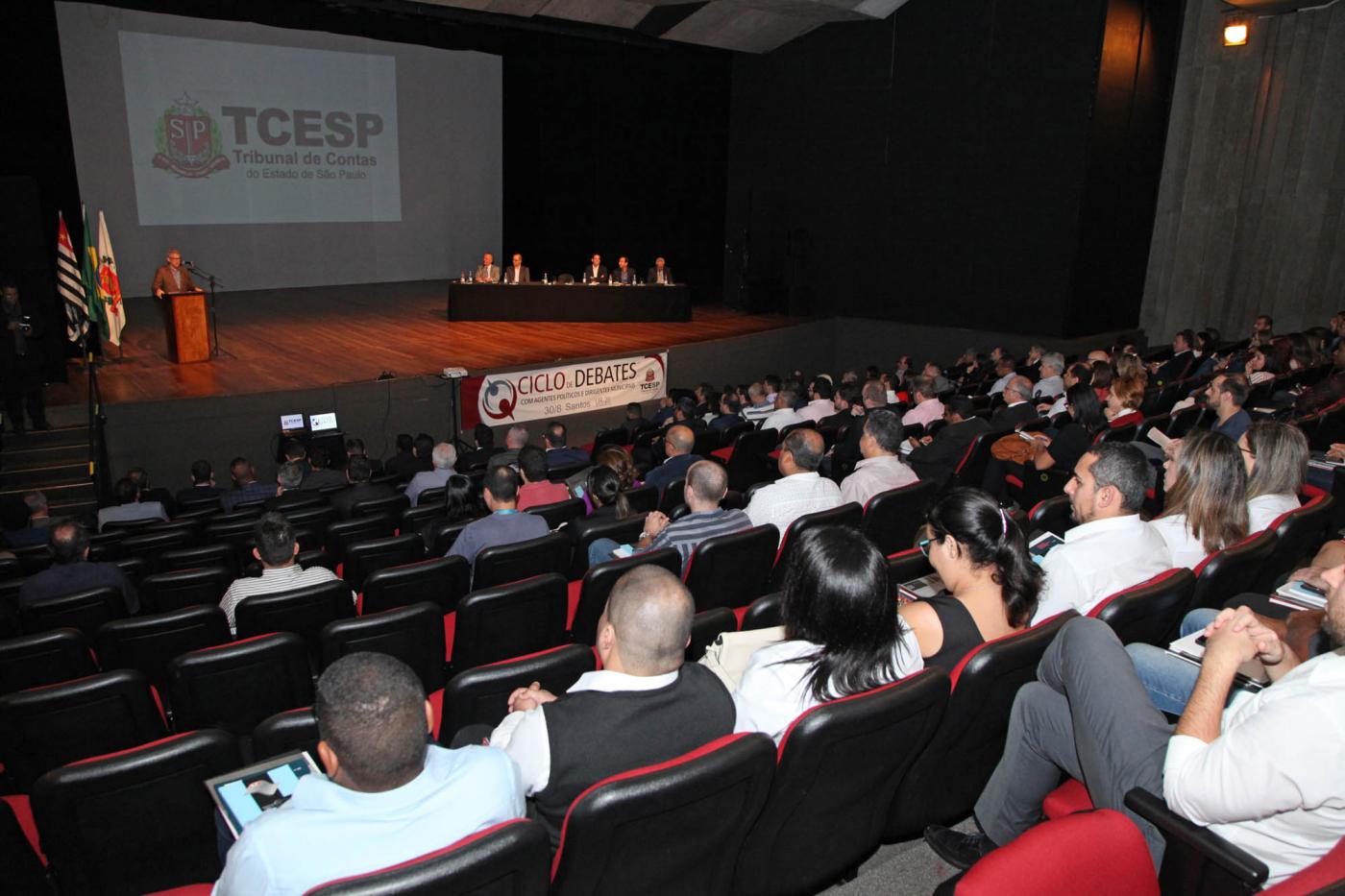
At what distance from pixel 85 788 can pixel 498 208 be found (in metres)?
15.9

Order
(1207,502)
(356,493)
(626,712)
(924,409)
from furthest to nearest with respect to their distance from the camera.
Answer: (924,409) → (356,493) → (1207,502) → (626,712)

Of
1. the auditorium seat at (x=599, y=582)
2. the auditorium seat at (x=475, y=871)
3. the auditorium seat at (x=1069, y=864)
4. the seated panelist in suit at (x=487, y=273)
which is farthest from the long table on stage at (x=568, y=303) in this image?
the auditorium seat at (x=1069, y=864)

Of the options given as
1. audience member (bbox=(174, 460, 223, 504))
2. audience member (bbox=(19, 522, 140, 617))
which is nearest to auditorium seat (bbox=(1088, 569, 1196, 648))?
audience member (bbox=(19, 522, 140, 617))

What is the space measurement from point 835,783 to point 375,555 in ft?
9.23

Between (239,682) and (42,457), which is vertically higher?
(239,682)

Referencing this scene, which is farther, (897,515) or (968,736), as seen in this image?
(897,515)

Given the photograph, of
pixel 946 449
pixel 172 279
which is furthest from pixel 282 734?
pixel 172 279

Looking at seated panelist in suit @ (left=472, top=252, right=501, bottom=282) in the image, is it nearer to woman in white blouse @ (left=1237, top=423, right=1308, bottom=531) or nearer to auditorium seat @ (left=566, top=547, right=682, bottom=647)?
auditorium seat @ (left=566, top=547, right=682, bottom=647)

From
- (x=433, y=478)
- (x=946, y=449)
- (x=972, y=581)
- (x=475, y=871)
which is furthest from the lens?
(x=433, y=478)

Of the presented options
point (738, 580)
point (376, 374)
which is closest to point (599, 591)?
point (738, 580)

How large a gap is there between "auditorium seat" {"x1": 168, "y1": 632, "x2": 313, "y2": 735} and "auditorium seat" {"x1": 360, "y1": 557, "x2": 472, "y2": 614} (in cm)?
62

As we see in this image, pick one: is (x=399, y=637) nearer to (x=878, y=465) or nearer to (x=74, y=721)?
(x=74, y=721)

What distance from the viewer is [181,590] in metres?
3.86

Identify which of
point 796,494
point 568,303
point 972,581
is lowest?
point 796,494
